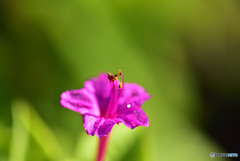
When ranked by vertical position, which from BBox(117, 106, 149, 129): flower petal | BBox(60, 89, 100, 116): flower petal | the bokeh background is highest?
the bokeh background

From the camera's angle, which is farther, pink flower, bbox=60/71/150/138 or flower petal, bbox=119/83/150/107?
flower petal, bbox=119/83/150/107

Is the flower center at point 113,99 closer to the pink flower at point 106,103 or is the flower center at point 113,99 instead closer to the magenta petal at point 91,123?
the pink flower at point 106,103

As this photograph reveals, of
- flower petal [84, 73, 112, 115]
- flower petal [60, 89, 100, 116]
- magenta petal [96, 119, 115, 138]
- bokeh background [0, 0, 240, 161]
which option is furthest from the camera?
bokeh background [0, 0, 240, 161]

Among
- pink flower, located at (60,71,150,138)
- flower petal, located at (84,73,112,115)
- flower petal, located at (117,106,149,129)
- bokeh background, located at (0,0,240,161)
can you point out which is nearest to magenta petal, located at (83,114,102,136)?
pink flower, located at (60,71,150,138)

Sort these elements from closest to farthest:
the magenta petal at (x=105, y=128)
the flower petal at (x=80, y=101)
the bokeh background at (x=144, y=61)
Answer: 1. the magenta petal at (x=105, y=128)
2. the flower petal at (x=80, y=101)
3. the bokeh background at (x=144, y=61)

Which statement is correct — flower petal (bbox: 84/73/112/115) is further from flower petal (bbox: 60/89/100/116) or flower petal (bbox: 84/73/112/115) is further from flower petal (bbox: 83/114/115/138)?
flower petal (bbox: 83/114/115/138)

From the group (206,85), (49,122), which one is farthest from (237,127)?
(49,122)

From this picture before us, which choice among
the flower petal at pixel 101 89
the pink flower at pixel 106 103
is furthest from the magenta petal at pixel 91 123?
the flower petal at pixel 101 89

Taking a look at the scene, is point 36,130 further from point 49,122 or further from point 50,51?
point 50,51
